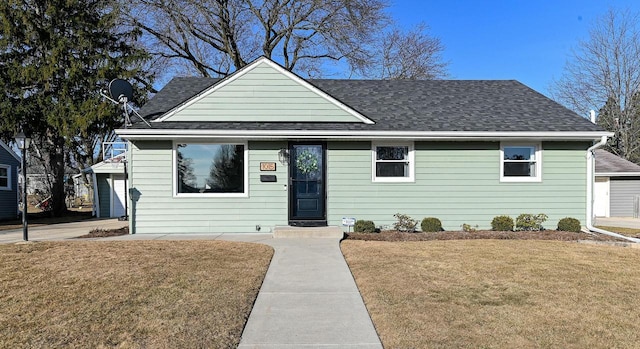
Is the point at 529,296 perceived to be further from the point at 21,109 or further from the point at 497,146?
the point at 21,109

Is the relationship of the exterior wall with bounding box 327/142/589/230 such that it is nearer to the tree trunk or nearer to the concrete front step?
the concrete front step

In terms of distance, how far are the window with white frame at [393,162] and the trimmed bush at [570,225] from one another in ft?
13.3

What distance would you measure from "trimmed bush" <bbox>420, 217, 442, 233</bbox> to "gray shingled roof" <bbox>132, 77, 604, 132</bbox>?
238 cm

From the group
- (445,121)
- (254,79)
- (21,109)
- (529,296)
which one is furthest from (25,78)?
(529,296)

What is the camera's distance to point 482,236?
8.91 metres

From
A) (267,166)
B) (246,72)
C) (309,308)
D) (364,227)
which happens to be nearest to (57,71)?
(246,72)

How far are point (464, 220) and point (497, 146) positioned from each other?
7.21 ft

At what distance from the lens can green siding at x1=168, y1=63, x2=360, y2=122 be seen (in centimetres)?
987

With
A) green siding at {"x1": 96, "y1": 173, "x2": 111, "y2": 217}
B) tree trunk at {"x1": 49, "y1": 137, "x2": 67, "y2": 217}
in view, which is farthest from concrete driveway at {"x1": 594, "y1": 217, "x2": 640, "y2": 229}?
tree trunk at {"x1": 49, "y1": 137, "x2": 67, "y2": 217}

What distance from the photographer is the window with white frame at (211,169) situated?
9.61 meters

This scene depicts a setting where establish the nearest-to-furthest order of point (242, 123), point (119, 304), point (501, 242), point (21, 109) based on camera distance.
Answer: point (119, 304), point (501, 242), point (242, 123), point (21, 109)

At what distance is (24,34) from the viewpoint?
16.6 m

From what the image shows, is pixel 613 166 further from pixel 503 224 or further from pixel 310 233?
pixel 310 233

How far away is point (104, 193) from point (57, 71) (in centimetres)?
591
